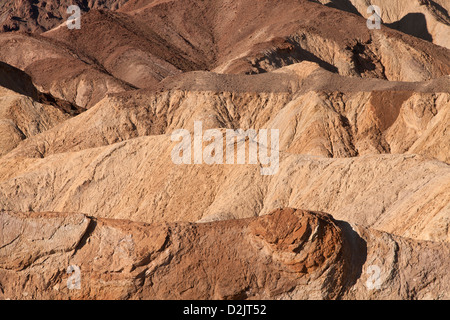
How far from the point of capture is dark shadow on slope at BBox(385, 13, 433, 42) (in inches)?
3706

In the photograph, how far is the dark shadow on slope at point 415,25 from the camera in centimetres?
9412

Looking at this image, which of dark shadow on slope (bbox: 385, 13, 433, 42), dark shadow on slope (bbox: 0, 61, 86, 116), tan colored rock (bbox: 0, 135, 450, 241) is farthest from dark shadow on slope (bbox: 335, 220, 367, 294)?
dark shadow on slope (bbox: 385, 13, 433, 42)

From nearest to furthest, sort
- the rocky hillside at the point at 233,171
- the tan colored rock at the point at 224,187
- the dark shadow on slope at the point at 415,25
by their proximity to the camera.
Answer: the rocky hillside at the point at 233,171, the tan colored rock at the point at 224,187, the dark shadow on slope at the point at 415,25

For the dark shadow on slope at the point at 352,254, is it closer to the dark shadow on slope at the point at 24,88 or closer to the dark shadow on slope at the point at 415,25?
Answer: the dark shadow on slope at the point at 24,88

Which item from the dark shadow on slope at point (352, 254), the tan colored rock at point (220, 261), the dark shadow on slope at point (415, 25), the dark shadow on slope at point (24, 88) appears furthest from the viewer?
the dark shadow on slope at point (415, 25)

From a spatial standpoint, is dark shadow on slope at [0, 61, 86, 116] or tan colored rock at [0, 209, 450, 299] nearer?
tan colored rock at [0, 209, 450, 299]

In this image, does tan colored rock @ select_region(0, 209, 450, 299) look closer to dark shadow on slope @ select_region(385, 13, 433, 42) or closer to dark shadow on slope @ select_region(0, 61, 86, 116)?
dark shadow on slope @ select_region(0, 61, 86, 116)

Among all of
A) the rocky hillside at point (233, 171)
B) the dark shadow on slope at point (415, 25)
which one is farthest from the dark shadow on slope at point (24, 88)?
the dark shadow on slope at point (415, 25)

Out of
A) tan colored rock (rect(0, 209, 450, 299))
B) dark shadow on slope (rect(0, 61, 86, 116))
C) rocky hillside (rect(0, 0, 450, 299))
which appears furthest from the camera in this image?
dark shadow on slope (rect(0, 61, 86, 116))

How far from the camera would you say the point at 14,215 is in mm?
22703

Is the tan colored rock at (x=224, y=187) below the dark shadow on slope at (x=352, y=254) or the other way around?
the other way around

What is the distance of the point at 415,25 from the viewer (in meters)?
96.4

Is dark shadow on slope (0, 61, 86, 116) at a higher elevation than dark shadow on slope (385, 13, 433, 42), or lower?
lower

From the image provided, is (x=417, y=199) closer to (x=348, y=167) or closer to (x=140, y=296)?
(x=348, y=167)
